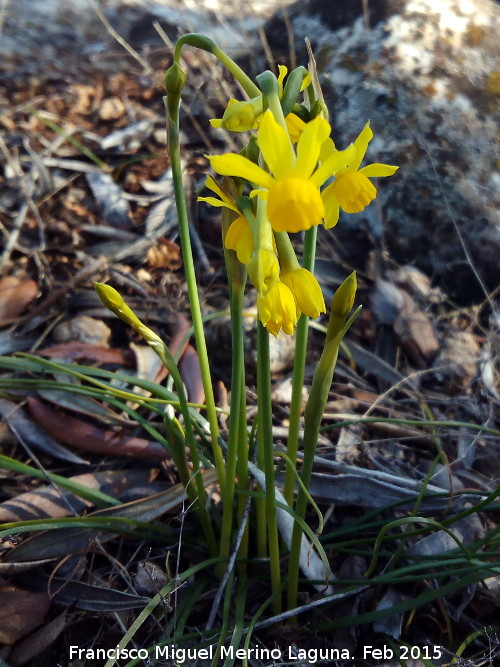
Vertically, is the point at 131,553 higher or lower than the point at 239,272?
lower

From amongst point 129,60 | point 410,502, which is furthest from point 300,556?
point 129,60

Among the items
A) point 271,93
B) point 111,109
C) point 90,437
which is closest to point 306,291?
point 271,93

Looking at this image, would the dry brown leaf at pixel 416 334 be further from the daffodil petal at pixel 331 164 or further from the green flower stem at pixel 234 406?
the daffodil petal at pixel 331 164

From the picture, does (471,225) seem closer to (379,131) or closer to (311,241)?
(379,131)

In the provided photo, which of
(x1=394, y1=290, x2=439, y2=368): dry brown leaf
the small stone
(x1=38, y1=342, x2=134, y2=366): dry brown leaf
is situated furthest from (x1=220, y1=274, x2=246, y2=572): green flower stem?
the small stone

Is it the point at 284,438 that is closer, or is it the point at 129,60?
the point at 284,438

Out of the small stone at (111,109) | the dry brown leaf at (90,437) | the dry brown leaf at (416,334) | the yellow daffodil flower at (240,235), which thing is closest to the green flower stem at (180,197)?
the yellow daffodil flower at (240,235)

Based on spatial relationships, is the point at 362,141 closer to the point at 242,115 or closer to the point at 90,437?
→ the point at 242,115

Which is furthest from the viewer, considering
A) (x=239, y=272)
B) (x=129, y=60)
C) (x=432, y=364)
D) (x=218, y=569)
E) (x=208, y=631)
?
(x=129, y=60)
